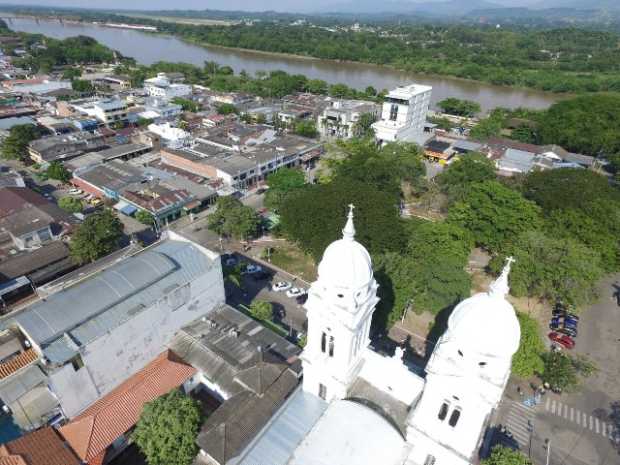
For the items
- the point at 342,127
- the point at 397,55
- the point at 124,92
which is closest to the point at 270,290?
the point at 342,127

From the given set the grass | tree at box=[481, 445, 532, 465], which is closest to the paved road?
tree at box=[481, 445, 532, 465]

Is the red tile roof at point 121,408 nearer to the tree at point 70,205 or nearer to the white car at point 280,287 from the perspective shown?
the white car at point 280,287

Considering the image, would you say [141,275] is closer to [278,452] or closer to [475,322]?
[278,452]

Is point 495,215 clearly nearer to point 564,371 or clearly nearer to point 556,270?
point 556,270

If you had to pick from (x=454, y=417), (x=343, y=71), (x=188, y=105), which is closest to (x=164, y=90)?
(x=188, y=105)

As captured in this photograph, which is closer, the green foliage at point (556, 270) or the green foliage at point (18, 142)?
the green foliage at point (556, 270)

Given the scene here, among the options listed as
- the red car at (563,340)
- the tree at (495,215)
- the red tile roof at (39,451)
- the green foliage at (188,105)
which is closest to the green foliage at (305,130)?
the green foliage at (188,105)
